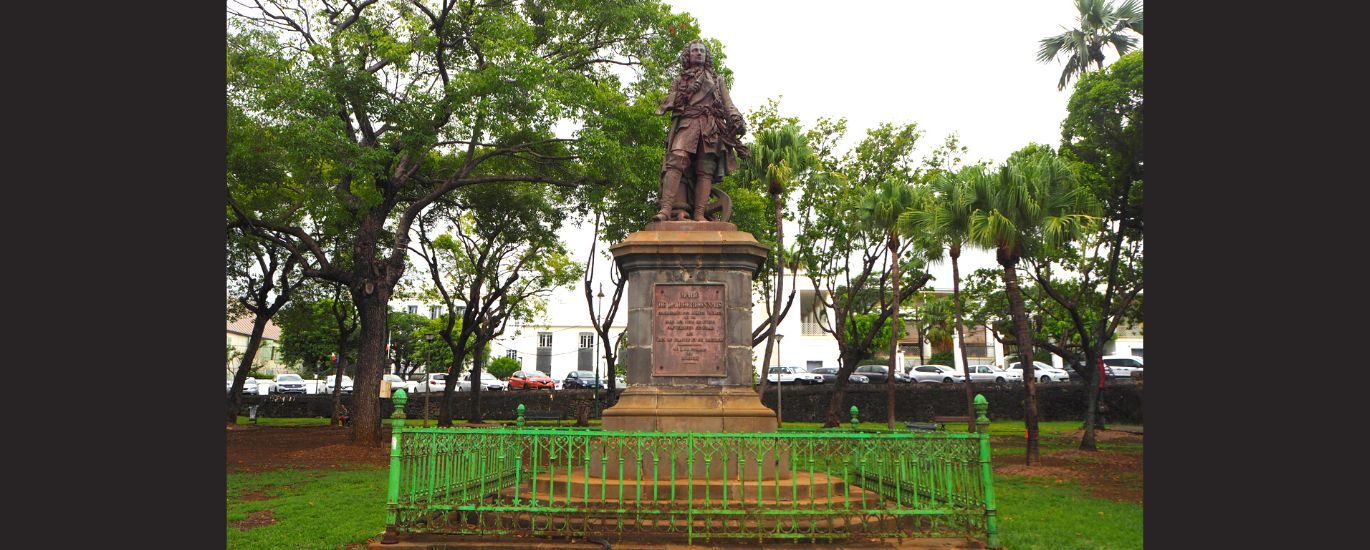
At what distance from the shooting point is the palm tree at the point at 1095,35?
24.7 meters

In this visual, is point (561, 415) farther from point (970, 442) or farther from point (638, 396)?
point (970, 442)

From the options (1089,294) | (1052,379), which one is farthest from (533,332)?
(1089,294)

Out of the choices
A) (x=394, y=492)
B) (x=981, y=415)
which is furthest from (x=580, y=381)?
(x=981, y=415)

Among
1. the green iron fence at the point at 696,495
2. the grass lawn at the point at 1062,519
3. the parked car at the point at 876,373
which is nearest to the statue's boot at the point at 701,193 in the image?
the green iron fence at the point at 696,495

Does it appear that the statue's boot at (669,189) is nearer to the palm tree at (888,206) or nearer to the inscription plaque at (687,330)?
the inscription plaque at (687,330)

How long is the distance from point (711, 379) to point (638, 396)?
0.80m

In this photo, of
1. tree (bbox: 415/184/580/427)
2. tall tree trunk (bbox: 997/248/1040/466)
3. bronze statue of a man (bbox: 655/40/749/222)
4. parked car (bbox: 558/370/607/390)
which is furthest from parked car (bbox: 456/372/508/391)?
bronze statue of a man (bbox: 655/40/749/222)

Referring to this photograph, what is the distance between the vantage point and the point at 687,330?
9766mm

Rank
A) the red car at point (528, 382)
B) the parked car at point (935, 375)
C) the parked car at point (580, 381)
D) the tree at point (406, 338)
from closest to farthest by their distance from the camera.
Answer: the parked car at point (935, 375)
the red car at point (528, 382)
the parked car at point (580, 381)
the tree at point (406, 338)

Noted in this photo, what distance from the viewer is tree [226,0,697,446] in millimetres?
17844

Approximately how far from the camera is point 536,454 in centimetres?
823

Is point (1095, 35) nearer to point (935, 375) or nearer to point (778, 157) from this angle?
point (778, 157)

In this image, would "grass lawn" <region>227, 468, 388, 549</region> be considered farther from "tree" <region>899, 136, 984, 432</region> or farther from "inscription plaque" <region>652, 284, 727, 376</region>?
"tree" <region>899, 136, 984, 432</region>

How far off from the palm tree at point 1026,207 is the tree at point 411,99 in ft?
23.4
